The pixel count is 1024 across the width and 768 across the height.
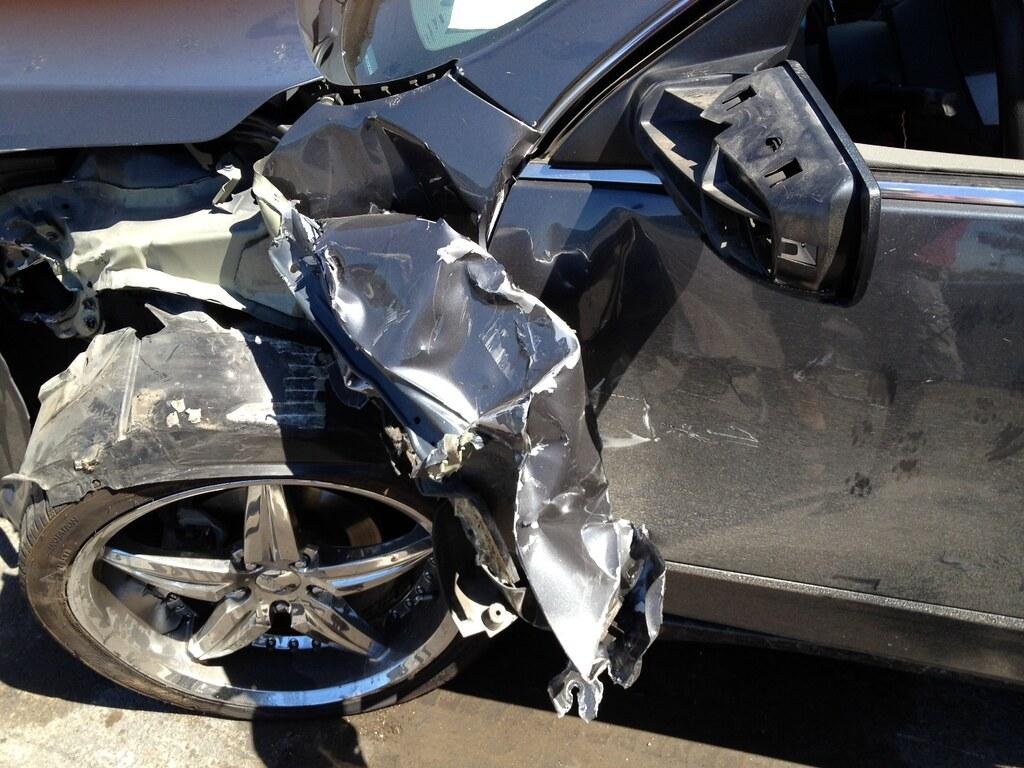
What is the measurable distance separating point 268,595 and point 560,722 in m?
0.77

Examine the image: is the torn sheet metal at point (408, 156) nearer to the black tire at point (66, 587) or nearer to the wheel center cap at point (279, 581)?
the black tire at point (66, 587)

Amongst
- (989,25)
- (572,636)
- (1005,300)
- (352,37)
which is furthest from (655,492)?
(989,25)

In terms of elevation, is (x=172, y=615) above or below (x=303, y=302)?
below

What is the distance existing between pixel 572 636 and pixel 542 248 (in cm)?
64

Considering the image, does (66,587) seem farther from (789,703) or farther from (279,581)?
(789,703)

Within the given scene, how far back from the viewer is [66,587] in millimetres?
1987

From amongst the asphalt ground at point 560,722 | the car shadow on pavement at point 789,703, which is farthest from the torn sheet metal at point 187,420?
the car shadow on pavement at point 789,703

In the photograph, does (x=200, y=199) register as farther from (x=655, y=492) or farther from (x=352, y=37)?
(x=655, y=492)

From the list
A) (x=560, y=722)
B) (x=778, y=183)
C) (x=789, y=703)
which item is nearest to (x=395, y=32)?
(x=778, y=183)

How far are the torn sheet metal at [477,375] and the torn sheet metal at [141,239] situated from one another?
26 centimetres

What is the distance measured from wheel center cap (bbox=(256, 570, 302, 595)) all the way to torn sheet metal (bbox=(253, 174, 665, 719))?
2.25ft

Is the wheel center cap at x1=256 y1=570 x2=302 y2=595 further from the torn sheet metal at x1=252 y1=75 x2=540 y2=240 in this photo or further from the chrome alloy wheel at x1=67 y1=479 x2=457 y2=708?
the torn sheet metal at x1=252 y1=75 x2=540 y2=240

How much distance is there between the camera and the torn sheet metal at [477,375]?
1446 millimetres

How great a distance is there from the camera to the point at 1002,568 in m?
1.65
